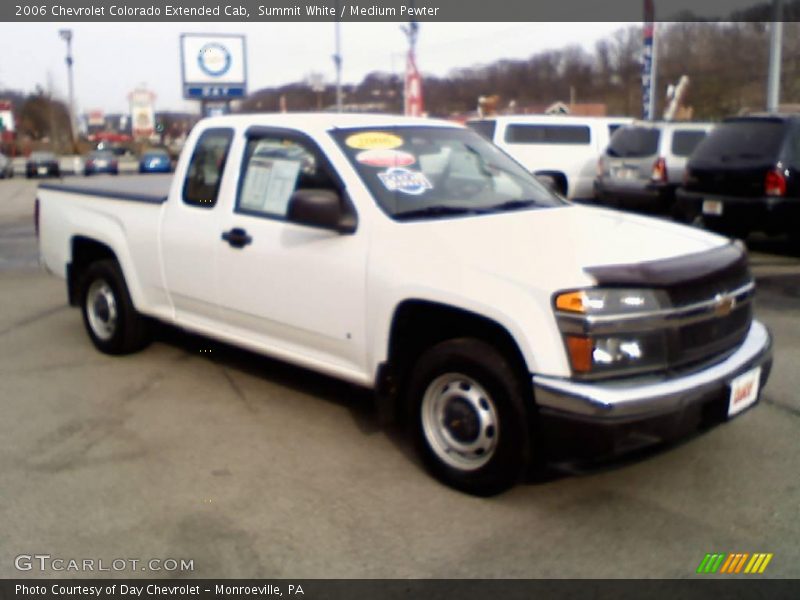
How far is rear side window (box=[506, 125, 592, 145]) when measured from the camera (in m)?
17.5

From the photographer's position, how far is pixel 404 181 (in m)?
4.73

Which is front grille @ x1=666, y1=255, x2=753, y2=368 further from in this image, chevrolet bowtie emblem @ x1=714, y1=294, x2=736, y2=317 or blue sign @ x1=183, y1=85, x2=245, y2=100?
blue sign @ x1=183, y1=85, x2=245, y2=100

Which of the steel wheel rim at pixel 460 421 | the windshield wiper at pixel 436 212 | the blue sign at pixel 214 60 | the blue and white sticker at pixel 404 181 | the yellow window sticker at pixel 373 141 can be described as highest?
the blue sign at pixel 214 60

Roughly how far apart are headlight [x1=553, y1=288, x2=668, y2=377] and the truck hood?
0.32 feet

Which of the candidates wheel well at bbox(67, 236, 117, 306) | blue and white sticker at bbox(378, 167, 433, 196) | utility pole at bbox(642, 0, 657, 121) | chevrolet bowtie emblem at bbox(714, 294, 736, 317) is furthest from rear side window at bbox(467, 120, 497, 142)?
chevrolet bowtie emblem at bbox(714, 294, 736, 317)

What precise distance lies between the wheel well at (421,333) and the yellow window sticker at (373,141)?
3.67 feet

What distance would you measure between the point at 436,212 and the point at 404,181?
0.90ft

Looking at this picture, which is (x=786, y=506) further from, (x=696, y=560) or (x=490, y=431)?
(x=490, y=431)

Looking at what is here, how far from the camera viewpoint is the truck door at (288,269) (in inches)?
181

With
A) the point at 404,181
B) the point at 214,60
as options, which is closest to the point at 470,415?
the point at 404,181

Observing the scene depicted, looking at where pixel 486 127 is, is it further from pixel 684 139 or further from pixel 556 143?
pixel 684 139

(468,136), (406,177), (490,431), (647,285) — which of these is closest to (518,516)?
(490,431)

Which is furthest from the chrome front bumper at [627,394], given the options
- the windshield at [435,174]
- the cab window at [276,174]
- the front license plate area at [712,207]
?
the front license plate area at [712,207]

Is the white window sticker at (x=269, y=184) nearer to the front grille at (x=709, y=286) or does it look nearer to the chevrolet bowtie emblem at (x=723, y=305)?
the front grille at (x=709, y=286)
